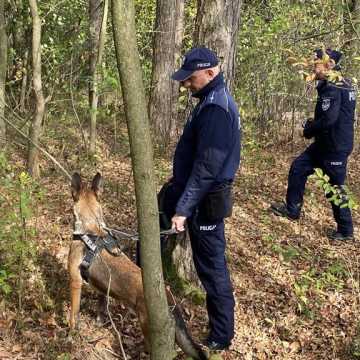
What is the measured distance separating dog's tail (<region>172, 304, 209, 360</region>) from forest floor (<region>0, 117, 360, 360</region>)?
378mm

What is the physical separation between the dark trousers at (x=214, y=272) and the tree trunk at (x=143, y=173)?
41.6 inches

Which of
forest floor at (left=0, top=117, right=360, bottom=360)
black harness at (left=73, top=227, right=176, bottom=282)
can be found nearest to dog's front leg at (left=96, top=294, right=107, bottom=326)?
forest floor at (left=0, top=117, right=360, bottom=360)

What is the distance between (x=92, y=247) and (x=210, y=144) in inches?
55.0

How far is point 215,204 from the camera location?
4.19 meters

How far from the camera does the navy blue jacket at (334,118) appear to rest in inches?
255

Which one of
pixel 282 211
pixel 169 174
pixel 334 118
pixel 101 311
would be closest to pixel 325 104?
pixel 334 118

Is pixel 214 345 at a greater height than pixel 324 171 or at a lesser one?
lesser

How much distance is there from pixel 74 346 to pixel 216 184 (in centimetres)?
184

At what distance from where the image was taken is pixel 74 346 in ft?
13.6

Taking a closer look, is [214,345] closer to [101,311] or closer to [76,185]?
[101,311]

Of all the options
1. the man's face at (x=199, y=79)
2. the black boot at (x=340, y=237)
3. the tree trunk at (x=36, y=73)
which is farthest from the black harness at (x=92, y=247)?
the black boot at (x=340, y=237)

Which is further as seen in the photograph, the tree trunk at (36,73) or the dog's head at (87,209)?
the tree trunk at (36,73)

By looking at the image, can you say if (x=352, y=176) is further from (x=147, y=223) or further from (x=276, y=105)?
(x=147, y=223)

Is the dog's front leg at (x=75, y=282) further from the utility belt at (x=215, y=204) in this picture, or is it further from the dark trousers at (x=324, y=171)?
the dark trousers at (x=324, y=171)
